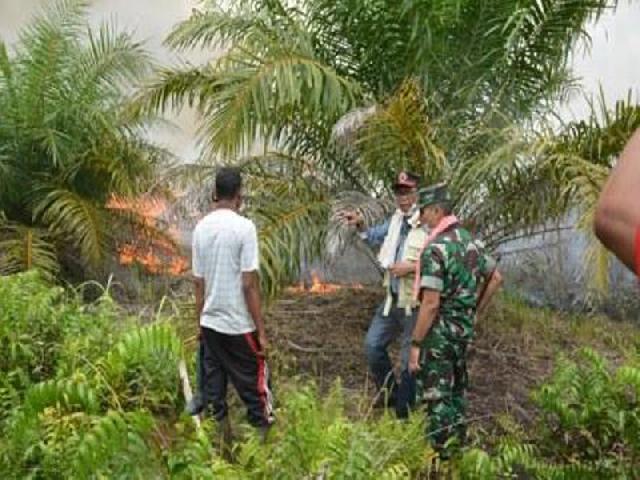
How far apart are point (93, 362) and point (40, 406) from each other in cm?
96

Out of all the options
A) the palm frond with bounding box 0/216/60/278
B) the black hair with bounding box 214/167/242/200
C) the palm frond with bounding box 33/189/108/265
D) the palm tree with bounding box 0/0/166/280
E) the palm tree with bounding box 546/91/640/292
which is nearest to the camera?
the black hair with bounding box 214/167/242/200

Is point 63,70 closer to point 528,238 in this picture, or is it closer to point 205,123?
point 205,123

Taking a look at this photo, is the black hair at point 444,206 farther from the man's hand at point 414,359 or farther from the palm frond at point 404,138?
the palm frond at point 404,138

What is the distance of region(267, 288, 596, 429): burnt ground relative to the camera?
6.92 metres

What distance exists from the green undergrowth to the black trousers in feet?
0.34

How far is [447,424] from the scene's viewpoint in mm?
5043

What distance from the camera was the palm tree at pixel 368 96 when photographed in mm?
7023

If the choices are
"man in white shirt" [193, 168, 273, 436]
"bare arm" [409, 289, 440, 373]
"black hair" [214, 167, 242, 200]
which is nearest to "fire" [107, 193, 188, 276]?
"man in white shirt" [193, 168, 273, 436]

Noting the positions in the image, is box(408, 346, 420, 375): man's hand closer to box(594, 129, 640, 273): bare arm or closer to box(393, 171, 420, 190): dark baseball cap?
box(393, 171, 420, 190): dark baseball cap

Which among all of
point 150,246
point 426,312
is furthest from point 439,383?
point 150,246

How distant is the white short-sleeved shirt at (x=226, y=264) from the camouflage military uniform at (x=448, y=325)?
2.68 ft

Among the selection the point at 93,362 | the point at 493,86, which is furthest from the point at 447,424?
the point at 493,86

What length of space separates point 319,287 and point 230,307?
4.74m

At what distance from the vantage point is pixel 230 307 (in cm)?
498
